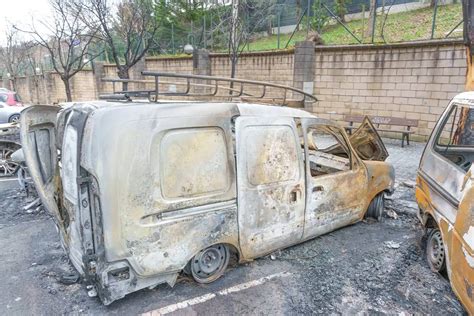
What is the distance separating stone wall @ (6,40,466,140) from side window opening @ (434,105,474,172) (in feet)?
16.7

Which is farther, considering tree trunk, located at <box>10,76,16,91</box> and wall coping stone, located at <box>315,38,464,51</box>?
tree trunk, located at <box>10,76,16,91</box>

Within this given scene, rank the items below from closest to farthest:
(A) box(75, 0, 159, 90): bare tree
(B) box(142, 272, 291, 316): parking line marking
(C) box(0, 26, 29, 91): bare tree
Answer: (B) box(142, 272, 291, 316): parking line marking < (A) box(75, 0, 159, 90): bare tree < (C) box(0, 26, 29, 91): bare tree

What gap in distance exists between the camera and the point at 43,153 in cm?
379

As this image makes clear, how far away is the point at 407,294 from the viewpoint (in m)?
3.25

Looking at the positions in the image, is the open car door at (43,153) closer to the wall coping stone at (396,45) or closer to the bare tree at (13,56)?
the wall coping stone at (396,45)

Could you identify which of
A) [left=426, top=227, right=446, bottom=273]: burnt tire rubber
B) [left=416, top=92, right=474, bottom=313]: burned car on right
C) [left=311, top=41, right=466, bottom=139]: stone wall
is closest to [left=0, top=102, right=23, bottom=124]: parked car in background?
[left=311, top=41, right=466, bottom=139]: stone wall

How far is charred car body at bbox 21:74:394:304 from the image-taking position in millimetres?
2678

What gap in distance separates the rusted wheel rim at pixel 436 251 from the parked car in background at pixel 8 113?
17.2m

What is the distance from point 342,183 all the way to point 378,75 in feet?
26.1

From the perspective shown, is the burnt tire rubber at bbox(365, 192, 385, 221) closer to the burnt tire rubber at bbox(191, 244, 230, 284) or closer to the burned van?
the burned van

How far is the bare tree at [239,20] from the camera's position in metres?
12.9

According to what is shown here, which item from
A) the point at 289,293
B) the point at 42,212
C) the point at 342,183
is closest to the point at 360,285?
the point at 289,293

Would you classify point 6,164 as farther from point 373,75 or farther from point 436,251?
point 373,75

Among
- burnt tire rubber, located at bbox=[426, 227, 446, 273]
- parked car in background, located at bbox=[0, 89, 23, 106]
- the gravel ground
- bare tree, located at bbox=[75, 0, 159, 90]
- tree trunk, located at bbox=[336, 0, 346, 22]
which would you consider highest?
tree trunk, located at bbox=[336, 0, 346, 22]
